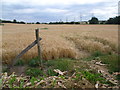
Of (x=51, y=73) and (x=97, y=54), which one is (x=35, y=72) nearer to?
(x=51, y=73)

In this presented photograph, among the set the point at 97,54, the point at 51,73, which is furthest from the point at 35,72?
the point at 97,54

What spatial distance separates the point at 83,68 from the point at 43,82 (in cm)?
158

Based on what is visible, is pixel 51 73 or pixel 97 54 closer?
pixel 51 73

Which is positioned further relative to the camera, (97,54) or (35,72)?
(97,54)

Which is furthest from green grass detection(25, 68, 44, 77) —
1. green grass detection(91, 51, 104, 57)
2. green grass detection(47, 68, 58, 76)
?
green grass detection(91, 51, 104, 57)

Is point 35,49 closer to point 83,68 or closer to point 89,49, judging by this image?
point 83,68

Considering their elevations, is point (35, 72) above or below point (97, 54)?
below

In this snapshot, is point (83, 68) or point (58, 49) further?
point (58, 49)

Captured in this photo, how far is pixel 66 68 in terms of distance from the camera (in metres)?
4.21

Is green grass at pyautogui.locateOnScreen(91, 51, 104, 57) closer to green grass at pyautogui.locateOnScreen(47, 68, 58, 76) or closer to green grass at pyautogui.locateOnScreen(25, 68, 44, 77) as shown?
green grass at pyautogui.locateOnScreen(47, 68, 58, 76)

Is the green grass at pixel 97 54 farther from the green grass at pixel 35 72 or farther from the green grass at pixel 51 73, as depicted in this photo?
the green grass at pixel 35 72

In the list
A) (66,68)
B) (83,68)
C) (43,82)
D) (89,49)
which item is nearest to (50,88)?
(43,82)

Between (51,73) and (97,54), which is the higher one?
(97,54)

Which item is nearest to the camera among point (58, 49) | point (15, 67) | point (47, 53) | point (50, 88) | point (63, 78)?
point (50, 88)
